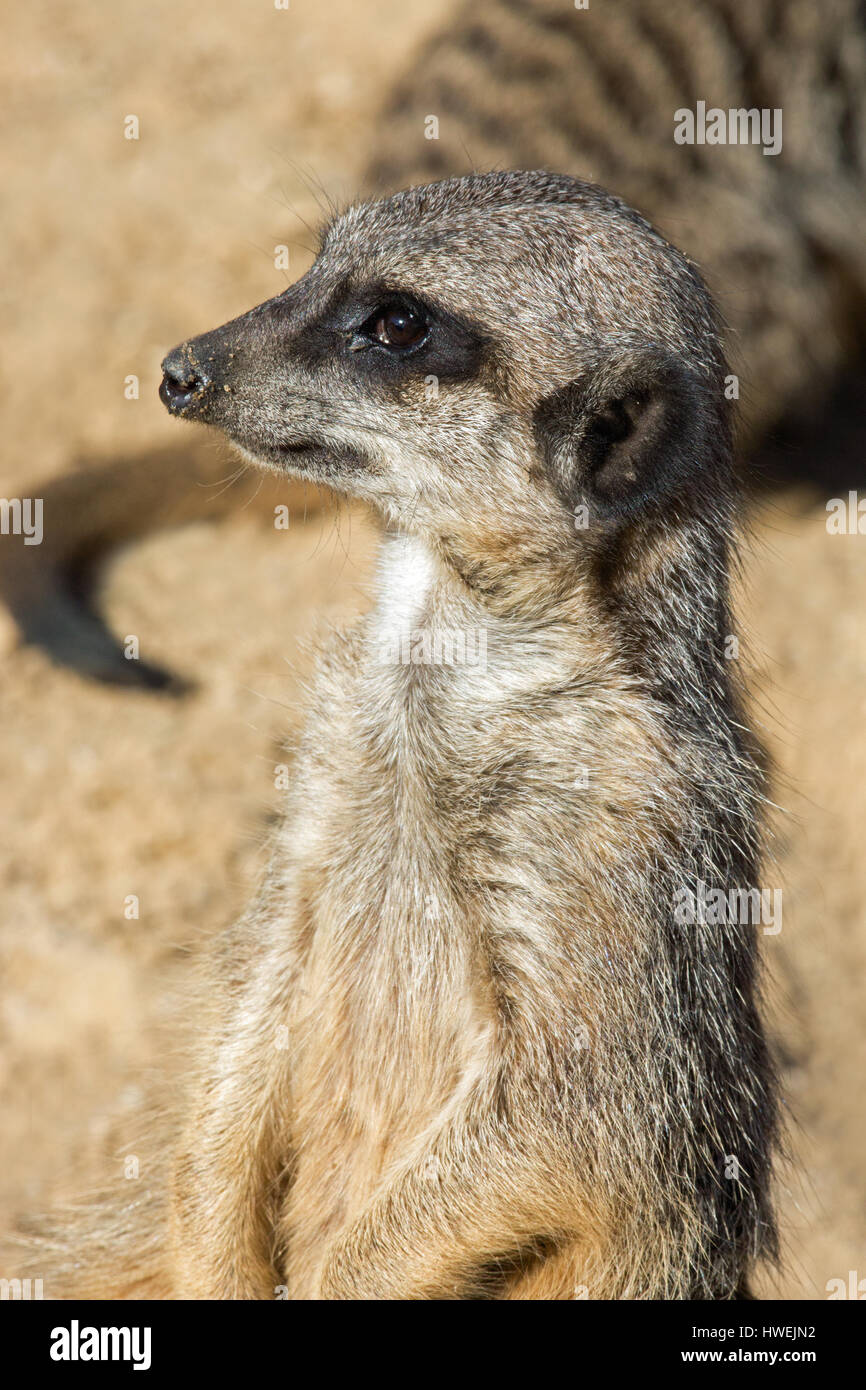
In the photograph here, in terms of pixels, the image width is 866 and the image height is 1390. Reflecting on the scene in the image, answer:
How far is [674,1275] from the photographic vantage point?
7.42ft

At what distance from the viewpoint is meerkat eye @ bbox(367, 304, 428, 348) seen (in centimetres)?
206

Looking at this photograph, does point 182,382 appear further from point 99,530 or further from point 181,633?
point 99,530

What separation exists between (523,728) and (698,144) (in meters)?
3.75

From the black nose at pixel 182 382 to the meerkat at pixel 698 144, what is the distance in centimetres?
232

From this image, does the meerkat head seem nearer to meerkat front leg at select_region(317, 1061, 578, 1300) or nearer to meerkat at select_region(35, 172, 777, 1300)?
meerkat at select_region(35, 172, 777, 1300)

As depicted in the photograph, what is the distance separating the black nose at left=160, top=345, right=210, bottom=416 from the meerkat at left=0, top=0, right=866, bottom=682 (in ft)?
7.60

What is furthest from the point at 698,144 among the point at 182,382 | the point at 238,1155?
the point at 238,1155

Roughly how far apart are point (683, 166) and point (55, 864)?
331 centimetres

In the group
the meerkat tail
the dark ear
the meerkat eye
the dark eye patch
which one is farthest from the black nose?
the meerkat tail

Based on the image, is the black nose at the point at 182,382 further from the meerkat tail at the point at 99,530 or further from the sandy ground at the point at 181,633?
the meerkat tail at the point at 99,530

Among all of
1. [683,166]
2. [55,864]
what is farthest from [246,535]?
[683,166]

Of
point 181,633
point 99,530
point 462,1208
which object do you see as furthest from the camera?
point 99,530

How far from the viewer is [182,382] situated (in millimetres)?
→ 2076

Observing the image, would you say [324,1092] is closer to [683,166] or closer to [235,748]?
[235,748]
